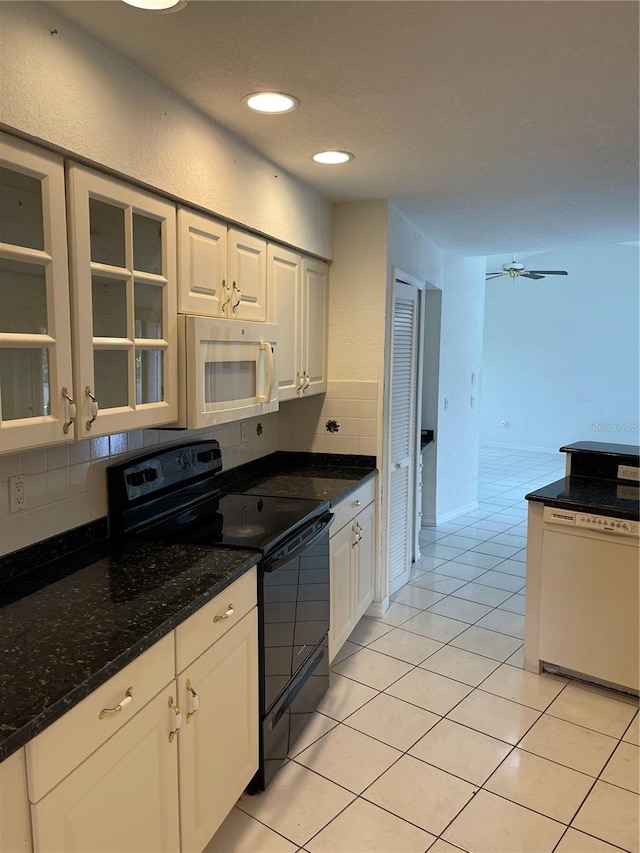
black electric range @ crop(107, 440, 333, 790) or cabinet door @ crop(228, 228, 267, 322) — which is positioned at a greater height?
cabinet door @ crop(228, 228, 267, 322)

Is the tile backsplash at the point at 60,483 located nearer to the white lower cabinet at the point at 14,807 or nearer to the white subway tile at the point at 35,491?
the white subway tile at the point at 35,491

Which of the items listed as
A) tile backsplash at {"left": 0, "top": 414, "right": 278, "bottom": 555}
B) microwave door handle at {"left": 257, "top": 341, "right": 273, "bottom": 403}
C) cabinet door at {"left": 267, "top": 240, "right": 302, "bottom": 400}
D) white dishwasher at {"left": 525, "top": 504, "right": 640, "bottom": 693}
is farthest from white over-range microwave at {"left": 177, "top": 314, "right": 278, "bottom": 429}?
white dishwasher at {"left": 525, "top": 504, "right": 640, "bottom": 693}

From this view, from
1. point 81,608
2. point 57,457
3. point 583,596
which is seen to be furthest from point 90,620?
point 583,596

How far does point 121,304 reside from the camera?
5.67 ft

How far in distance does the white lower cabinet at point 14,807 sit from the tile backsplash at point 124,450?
0.74 m

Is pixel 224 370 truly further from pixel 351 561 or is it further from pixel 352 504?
pixel 351 561

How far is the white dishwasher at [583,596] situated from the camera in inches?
104

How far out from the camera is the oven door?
203 cm

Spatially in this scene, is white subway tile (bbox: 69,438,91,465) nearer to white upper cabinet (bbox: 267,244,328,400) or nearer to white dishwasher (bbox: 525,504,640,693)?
white upper cabinet (bbox: 267,244,328,400)

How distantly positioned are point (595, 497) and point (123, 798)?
2.33 meters

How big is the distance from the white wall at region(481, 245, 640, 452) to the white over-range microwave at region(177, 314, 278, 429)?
735 cm

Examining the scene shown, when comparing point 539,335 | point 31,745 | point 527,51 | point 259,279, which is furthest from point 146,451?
point 539,335

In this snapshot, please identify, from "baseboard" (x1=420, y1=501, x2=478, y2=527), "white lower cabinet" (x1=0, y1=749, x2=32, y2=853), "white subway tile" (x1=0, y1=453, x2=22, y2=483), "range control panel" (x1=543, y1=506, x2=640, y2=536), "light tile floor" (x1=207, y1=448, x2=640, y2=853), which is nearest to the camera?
"white lower cabinet" (x1=0, y1=749, x2=32, y2=853)

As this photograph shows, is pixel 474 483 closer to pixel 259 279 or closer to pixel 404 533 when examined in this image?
pixel 404 533
